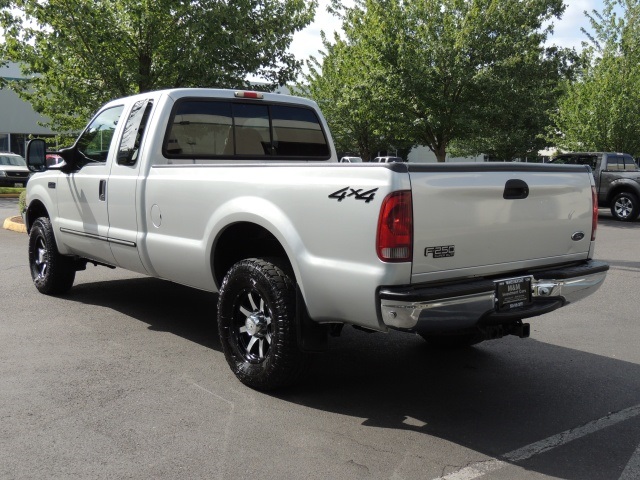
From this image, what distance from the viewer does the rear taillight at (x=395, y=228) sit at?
3715 millimetres

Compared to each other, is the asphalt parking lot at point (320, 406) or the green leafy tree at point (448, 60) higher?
the green leafy tree at point (448, 60)

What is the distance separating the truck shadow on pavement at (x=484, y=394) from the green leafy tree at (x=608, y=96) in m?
19.9

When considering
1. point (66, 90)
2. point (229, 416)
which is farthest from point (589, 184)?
point (66, 90)

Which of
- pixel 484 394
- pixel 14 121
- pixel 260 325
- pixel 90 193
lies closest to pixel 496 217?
pixel 484 394

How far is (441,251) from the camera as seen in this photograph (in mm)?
3895

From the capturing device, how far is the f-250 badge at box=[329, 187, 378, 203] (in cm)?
377

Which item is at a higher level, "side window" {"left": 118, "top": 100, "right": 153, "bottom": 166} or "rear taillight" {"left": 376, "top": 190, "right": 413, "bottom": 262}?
"side window" {"left": 118, "top": 100, "right": 153, "bottom": 166}

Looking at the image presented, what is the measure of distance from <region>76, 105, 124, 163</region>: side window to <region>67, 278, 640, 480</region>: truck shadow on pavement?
5.32ft

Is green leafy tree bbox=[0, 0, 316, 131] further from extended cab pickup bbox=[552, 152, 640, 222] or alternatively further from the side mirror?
extended cab pickup bbox=[552, 152, 640, 222]

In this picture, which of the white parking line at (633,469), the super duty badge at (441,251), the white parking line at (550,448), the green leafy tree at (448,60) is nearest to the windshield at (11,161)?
the green leafy tree at (448,60)

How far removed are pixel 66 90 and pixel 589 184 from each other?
11.1 meters

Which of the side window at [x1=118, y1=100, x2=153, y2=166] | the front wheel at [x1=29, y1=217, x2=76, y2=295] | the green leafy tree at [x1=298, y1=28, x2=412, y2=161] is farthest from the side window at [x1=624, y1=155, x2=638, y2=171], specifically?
the side window at [x1=118, y1=100, x2=153, y2=166]

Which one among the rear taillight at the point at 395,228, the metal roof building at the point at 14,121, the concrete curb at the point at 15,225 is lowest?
the concrete curb at the point at 15,225

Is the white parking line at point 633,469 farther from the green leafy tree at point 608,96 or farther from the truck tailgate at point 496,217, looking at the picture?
the green leafy tree at point 608,96
